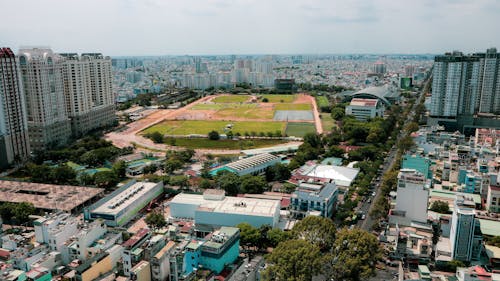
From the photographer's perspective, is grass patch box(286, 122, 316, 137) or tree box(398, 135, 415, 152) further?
grass patch box(286, 122, 316, 137)

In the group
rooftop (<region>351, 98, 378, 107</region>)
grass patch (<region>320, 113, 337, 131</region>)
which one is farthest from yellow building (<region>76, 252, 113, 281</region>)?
rooftop (<region>351, 98, 378, 107</region>)

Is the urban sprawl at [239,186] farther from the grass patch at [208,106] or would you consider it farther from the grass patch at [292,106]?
the grass patch at [208,106]

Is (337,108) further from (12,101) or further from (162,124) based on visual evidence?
(12,101)

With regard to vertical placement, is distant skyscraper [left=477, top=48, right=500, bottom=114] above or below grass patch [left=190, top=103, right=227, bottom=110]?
above

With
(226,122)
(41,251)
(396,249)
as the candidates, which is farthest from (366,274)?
(226,122)

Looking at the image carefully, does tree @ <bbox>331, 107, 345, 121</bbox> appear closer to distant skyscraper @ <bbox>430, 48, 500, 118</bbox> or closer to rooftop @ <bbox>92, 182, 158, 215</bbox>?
distant skyscraper @ <bbox>430, 48, 500, 118</bbox>

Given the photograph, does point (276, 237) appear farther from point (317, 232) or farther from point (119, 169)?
point (119, 169)

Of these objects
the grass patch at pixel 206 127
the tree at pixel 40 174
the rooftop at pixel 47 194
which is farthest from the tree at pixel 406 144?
the tree at pixel 40 174
